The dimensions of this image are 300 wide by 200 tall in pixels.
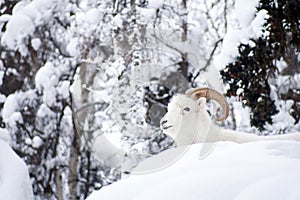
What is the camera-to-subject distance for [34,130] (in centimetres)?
646

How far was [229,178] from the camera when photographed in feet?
3.40

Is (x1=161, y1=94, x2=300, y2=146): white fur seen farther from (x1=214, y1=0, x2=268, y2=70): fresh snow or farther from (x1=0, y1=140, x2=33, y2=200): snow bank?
(x1=214, y1=0, x2=268, y2=70): fresh snow

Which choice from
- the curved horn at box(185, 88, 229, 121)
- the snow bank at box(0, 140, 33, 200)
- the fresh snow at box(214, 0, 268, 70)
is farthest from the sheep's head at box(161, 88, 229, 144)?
the fresh snow at box(214, 0, 268, 70)

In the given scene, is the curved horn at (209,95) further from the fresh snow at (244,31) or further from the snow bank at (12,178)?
the fresh snow at (244,31)

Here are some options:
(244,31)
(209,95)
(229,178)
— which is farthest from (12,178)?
(244,31)

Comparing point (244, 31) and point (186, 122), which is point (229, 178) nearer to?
point (186, 122)

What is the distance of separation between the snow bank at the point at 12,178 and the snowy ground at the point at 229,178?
1.88 feet

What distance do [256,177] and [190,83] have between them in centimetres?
459

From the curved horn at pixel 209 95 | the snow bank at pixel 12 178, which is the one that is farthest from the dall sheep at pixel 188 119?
the snow bank at pixel 12 178

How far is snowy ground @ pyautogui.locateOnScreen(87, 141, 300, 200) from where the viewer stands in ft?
3.23

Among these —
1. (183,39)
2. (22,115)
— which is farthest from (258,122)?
(22,115)

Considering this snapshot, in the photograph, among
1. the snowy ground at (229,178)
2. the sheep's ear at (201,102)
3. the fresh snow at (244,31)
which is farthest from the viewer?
the fresh snow at (244,31)

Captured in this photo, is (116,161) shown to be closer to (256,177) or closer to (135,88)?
(135,88)

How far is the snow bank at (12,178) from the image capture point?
1688 mm
